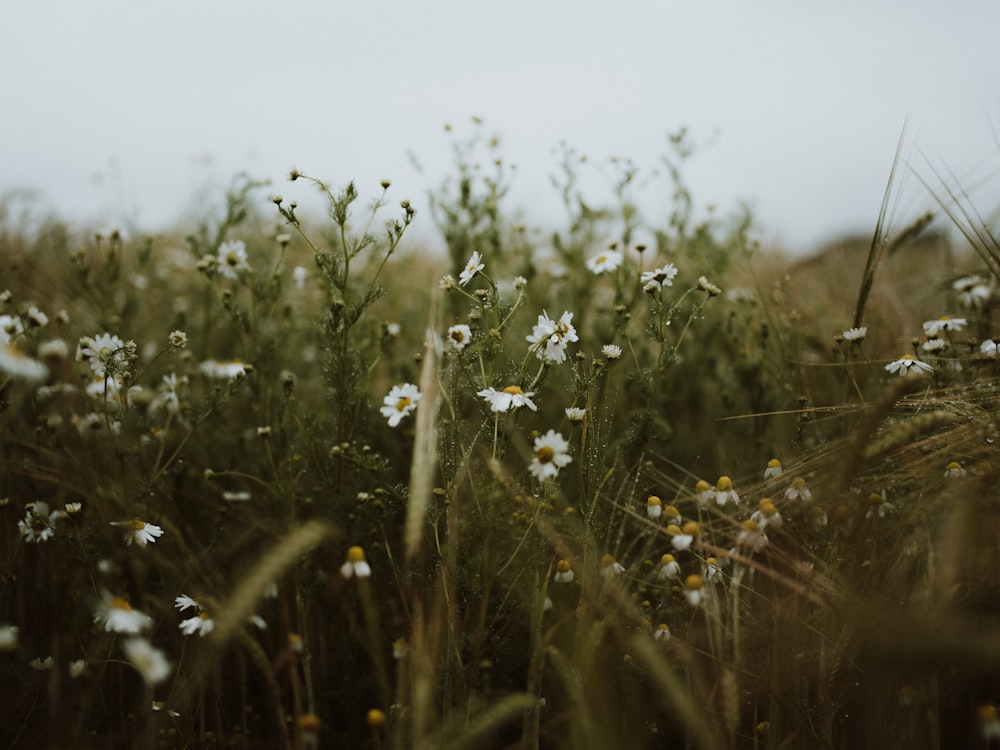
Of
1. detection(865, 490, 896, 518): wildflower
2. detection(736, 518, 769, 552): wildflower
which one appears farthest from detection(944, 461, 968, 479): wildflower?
detection(736, 518, 769, 552): wildflower

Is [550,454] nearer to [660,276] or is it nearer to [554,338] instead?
[554,338]

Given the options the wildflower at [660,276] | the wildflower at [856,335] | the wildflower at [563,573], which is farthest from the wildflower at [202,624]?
the wildflower at [856,335]

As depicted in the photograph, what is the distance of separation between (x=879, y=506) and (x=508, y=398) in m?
0.85

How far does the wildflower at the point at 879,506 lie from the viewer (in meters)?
1.44

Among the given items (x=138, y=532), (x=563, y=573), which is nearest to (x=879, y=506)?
(x=563, y=573)

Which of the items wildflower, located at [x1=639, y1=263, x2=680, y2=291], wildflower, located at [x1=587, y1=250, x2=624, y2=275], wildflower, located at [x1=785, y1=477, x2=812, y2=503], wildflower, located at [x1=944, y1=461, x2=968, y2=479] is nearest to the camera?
wildflower, located at [x1=944, y1=461, x2=968, y2=479]

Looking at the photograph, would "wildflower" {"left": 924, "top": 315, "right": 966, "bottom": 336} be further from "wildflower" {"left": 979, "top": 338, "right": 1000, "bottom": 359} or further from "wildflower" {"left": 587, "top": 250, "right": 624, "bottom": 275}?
"wildflower" {"left": 587, "top": 250, "right": 624, "bottom": 275}

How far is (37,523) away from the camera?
163 cm

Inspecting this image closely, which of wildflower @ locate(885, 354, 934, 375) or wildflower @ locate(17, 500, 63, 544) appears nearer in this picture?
wildflower @ locate(17, 500, 63, 544)

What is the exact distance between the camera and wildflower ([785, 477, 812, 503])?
4.86 feet

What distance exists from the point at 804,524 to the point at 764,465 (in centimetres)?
51

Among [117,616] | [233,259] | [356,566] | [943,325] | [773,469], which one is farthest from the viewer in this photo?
[233,259]

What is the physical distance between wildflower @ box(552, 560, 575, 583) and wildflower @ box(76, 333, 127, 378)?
1105mm

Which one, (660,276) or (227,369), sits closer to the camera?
(660,276)
